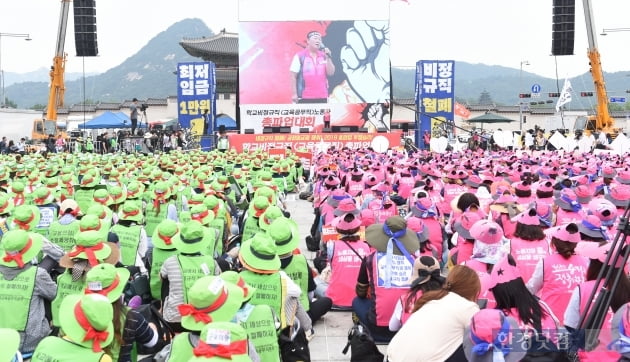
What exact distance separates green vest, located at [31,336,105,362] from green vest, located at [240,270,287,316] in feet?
4.70

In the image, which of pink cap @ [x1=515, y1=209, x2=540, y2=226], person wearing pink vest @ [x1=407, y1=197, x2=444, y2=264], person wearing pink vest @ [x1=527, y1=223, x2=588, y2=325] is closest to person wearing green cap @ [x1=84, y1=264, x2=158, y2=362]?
person wearing pink vest @ [x1=527, y1=223, x2=588, y2=325]

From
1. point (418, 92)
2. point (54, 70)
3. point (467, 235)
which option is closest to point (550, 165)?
point (467, 235)

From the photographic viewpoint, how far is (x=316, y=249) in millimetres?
10031

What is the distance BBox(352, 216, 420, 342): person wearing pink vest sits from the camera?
5.28 meters

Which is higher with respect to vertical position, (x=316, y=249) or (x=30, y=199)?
(x=30, y=199)

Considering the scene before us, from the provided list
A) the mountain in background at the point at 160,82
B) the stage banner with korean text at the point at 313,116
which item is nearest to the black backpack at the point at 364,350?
the stage banner with korean text at the point at 313,116

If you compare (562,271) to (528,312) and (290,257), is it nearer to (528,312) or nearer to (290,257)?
(528,312)

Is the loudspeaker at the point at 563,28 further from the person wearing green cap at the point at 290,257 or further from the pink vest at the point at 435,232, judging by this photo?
the person wearing green cap at the point at 290,257

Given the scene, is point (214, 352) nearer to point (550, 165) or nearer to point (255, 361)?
point (255, 361)

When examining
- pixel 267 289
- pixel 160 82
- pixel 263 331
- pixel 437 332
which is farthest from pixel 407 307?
pixel 160 82

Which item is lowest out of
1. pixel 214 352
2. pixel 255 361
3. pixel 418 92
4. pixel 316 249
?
pixel 316 249

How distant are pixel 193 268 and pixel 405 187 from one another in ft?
21.9

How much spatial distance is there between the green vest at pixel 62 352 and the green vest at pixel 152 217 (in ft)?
16.6

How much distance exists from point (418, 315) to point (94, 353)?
1.65 m
